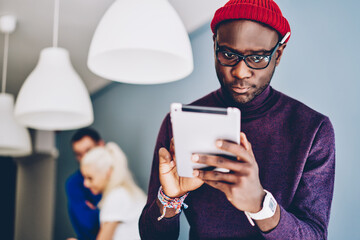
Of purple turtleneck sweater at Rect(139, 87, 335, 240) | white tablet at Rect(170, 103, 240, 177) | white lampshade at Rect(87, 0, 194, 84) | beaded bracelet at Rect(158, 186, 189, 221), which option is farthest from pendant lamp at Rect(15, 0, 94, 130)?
white tablet at Rect(170, 103, 240, 177)

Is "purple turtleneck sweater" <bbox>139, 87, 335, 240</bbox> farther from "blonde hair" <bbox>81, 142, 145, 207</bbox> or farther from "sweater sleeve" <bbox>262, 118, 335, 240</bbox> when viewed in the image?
"blonde hair" <bbox>81, 142, 145, 207</bbox>

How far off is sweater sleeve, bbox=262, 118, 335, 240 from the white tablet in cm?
21

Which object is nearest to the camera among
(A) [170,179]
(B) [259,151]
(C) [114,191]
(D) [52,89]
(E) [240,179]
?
(E) [240,179]

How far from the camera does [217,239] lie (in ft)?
3.09

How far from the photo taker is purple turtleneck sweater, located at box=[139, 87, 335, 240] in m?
0.88

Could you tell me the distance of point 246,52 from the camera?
895 mm

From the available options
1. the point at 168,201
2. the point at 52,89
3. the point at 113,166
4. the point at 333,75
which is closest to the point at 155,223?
the point at 168,201

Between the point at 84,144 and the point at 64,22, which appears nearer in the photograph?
the point at 64,22

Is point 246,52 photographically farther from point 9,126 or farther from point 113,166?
point 9,126

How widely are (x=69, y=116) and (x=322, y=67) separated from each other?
5.00 feet

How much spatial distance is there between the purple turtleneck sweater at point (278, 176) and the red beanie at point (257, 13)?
0.57ft

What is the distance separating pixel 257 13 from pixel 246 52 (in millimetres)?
95

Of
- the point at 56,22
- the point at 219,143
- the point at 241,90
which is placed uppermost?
the point at 56,22

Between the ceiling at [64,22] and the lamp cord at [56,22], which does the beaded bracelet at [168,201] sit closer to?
the ceiling at [64,22]
